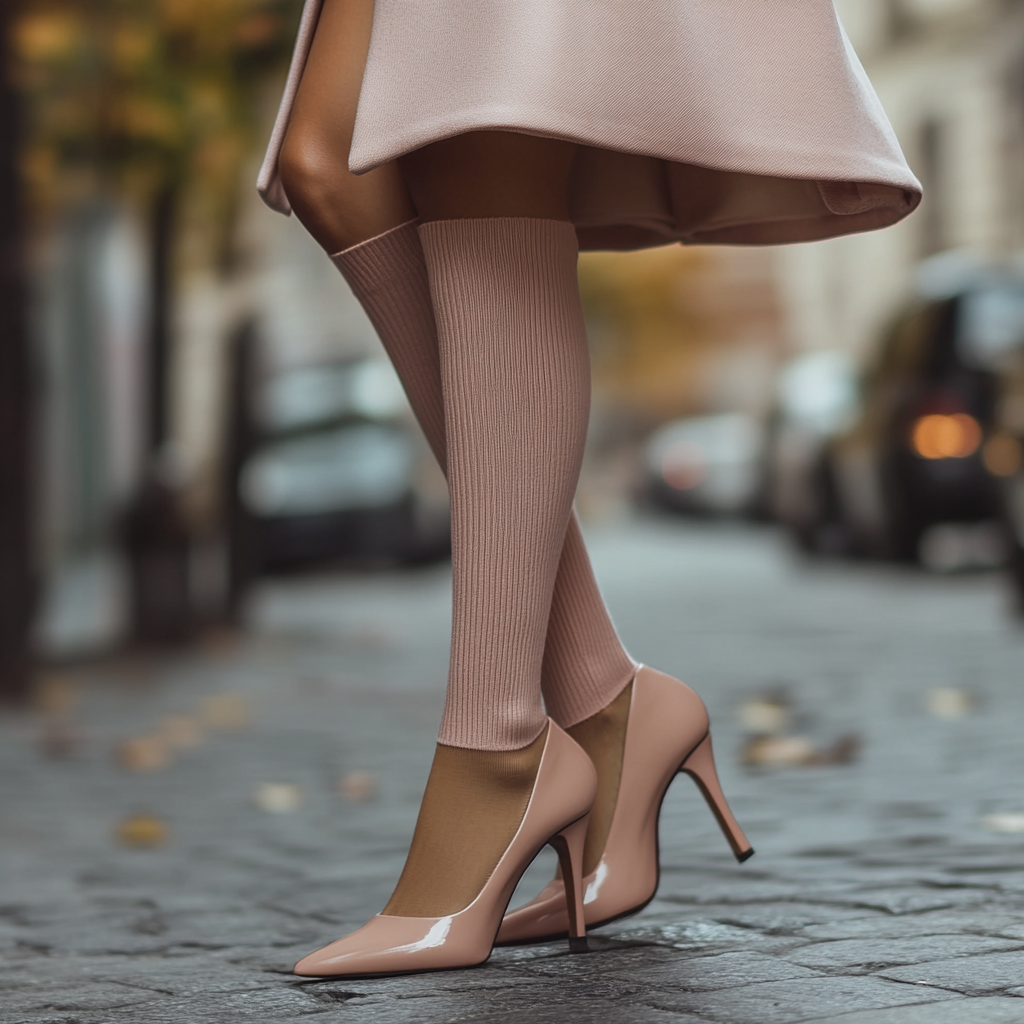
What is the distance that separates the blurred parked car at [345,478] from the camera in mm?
14852

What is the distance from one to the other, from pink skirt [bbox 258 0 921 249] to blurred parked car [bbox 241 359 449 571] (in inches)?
490

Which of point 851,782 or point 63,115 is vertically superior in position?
point 63,115

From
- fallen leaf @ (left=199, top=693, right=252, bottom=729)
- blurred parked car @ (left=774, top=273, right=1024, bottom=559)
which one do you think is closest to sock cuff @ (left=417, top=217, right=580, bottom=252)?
fallen leaf @ (left=199, top=693, right=252, bottom=729)

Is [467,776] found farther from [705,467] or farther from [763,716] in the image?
[705,467]

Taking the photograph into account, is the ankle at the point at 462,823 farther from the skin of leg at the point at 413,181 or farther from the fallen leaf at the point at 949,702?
the fallen leaf at the point at 949,702

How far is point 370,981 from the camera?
2098 millimetres

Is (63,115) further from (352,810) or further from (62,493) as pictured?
(62,493)

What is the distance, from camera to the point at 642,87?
2.14 metres

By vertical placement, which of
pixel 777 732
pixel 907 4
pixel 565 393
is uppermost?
pixel 907 4

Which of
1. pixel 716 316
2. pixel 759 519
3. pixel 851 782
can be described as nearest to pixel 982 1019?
pixel 851 782

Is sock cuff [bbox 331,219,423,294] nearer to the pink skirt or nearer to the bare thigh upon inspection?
the bare thigh

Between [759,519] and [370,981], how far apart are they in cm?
2162

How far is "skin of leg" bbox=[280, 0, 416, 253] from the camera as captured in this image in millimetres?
2195

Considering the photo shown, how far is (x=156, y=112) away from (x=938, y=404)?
4.35 metres
